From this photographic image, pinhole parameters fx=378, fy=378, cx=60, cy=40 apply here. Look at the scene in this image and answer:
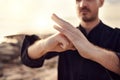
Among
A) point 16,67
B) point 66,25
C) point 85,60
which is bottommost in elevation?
point 16,67

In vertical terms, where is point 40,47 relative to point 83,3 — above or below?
below

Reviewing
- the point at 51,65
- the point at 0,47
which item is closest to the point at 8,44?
the point at 0,47

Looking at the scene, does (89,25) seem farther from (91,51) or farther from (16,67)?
(16,67)

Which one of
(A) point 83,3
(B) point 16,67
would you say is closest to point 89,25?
(A) point 83,3

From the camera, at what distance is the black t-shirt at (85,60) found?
1182mm

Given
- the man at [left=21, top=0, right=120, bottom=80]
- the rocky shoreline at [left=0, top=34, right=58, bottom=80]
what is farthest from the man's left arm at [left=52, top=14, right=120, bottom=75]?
the rocky shoreline at [left=0, top=34, right=58, bottom=80]

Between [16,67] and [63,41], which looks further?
[16,67]

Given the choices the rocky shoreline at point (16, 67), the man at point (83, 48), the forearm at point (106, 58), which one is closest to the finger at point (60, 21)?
the man at point (83, 48)

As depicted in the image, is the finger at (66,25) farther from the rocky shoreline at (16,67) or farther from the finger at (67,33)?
the rocky shoreline at (16,67)

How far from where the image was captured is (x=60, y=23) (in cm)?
118

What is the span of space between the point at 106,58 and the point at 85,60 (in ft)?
0.30

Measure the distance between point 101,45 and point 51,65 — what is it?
187cm

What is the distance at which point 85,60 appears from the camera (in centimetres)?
120

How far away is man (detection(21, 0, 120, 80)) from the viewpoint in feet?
3.75
